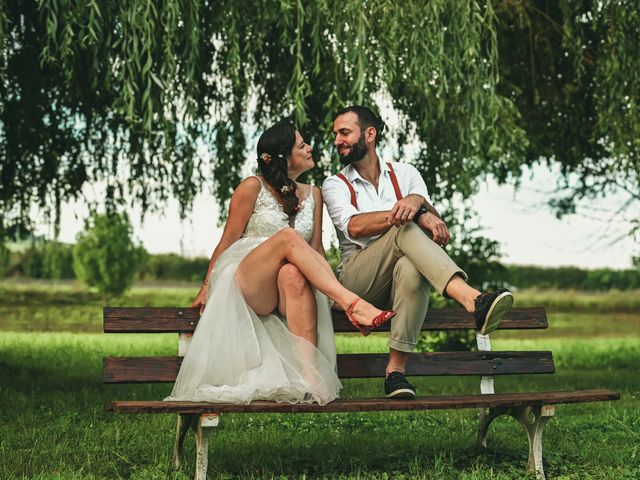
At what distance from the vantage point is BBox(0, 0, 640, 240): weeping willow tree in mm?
6605

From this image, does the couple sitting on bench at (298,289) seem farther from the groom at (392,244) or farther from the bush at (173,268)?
the bush at (173,268)

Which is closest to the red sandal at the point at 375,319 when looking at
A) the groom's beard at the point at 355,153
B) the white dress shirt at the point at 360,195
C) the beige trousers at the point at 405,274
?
the beige trousers at the point at 405,274

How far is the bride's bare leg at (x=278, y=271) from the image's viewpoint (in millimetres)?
4020

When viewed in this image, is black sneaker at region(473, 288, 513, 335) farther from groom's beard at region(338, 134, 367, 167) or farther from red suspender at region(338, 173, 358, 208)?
groom's beard at region(338, 134, 367, 167)

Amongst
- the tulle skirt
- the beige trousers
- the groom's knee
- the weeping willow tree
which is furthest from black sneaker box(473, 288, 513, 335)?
the weeping willow tree

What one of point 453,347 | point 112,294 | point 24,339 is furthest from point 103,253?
point 453,347

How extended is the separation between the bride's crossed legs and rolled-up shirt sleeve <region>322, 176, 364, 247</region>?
61 cm

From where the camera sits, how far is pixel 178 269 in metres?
Result: 31.7

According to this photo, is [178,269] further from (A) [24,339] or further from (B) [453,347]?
(B) [453,347]

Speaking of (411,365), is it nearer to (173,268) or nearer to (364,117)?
(364,117)

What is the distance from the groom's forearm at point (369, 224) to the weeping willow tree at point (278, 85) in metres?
2.04

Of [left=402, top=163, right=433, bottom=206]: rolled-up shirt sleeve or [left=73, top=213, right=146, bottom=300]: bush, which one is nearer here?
[left=402, top=163, right=433, bottom=206]: rolled-up shirt sleeve

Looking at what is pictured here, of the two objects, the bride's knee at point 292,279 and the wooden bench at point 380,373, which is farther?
the bride's knee at point 292,279

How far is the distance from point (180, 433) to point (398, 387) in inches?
40.4
